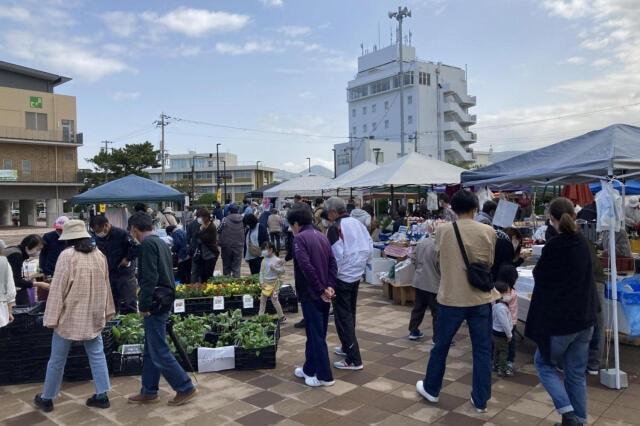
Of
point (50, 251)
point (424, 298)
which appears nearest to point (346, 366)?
point (424, 298)

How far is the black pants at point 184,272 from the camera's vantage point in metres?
8.80

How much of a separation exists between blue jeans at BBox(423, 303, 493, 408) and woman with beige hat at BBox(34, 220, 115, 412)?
2832 mm

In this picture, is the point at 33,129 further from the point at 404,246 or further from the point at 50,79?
the point at 404,246

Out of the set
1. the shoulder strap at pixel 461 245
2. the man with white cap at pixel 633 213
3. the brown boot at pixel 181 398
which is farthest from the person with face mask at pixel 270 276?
the man with white cap at pixel 633 213

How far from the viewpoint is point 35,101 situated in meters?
41.0

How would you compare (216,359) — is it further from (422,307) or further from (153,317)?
(422,307)

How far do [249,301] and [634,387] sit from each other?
484cm

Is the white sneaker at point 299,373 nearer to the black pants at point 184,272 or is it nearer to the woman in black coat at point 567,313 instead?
the woman in black coat at point 567,313

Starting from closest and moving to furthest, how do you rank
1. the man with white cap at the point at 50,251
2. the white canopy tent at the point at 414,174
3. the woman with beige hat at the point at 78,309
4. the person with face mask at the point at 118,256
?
the woman with beige hat at the point at 78,309 < the person with face mask at the point at 118,256 < the man with white cap at the point at 50,251 < the white canopy tent at the point at 414,174

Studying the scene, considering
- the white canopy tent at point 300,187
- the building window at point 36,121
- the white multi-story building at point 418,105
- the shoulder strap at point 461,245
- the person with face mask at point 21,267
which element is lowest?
the person with face mask at point 21,267

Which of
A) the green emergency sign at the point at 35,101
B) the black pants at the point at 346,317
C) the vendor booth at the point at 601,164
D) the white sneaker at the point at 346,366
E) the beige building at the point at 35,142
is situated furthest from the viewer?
the green emergency sign at the point at 35,101

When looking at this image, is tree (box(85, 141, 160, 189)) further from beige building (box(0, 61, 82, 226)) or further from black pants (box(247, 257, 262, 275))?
black pants (box(247, 257, 262, 275))

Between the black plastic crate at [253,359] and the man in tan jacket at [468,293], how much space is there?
192 centimetres

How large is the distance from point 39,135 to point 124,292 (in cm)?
4124
